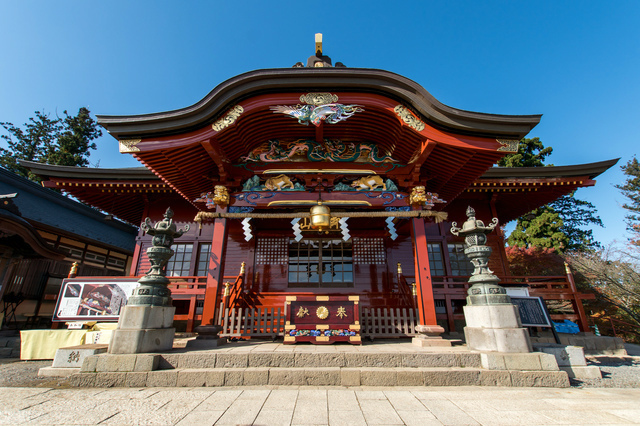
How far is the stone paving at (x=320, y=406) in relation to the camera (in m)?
2.97

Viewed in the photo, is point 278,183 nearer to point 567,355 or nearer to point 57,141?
point 567,355

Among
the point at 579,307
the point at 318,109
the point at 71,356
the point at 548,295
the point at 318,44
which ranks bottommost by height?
the point at 71,356

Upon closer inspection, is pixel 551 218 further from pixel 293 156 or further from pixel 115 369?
pixel 115 369

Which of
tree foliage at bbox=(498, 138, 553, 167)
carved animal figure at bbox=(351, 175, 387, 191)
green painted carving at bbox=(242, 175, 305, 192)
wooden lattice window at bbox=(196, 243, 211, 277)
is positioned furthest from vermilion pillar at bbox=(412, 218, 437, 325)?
tree foliage at bbox=(498, 138, 553, 167)

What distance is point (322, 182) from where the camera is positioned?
25.3 feet

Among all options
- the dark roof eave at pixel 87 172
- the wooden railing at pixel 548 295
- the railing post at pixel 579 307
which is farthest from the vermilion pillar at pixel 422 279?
the dark roof eave at pixel 87 172

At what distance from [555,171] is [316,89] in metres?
8.19

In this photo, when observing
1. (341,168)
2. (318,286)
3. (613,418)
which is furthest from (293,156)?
(613,418)

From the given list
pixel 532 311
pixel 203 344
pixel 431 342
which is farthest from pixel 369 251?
pixel 203 344

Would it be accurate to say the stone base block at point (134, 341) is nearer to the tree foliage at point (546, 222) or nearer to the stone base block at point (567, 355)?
the stone base block at point (567, 355)

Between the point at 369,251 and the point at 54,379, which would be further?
the point at 369,251

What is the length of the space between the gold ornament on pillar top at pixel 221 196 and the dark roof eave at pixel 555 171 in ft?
27.5

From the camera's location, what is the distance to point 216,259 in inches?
265

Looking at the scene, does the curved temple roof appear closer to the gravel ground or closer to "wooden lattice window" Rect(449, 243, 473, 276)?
"wooden lattice window" Rect(449, 243, 473, 276)
